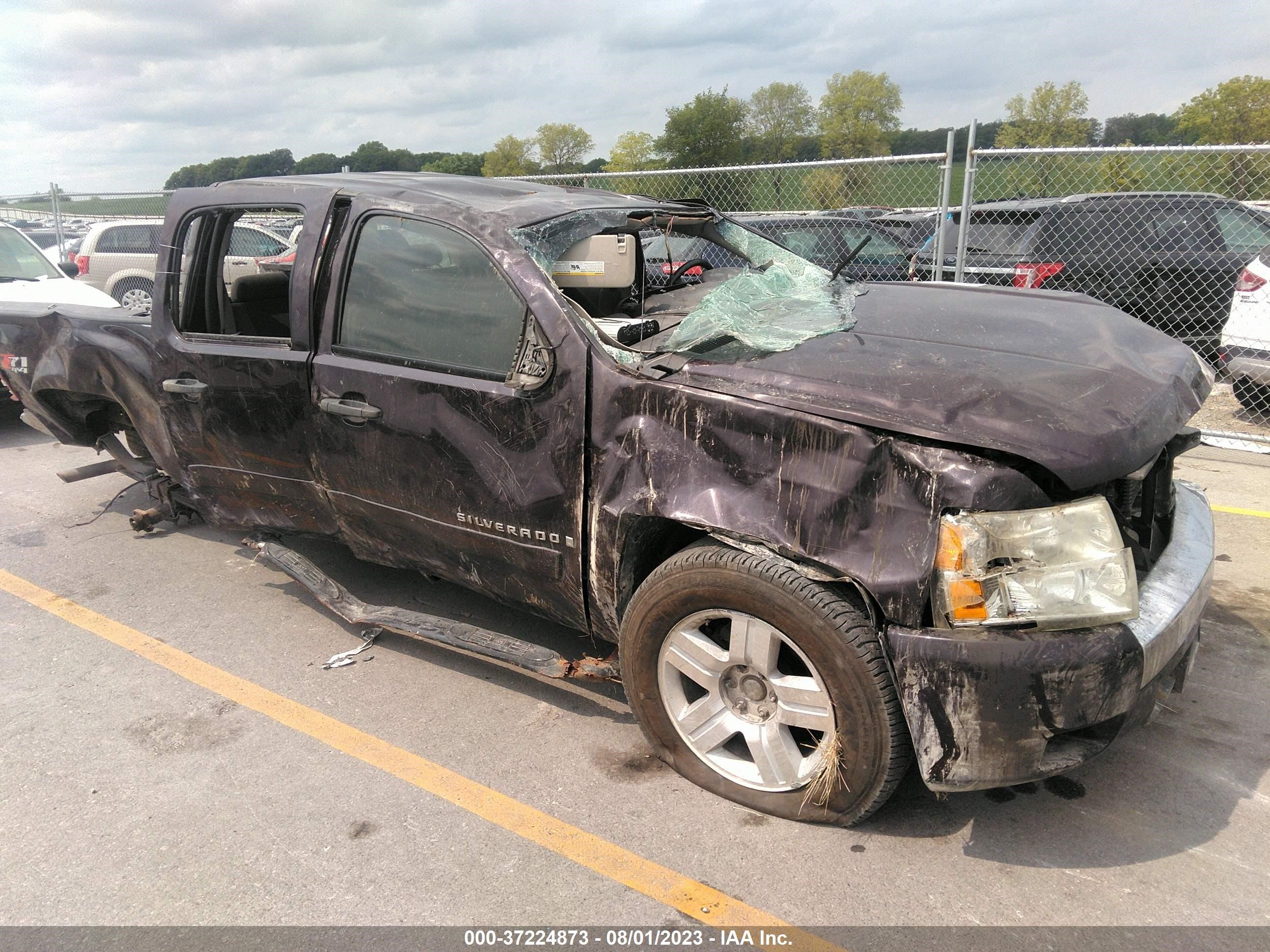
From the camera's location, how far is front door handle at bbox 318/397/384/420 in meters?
3.37

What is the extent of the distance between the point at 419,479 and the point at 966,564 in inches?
77.4

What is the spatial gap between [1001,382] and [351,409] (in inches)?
90.5

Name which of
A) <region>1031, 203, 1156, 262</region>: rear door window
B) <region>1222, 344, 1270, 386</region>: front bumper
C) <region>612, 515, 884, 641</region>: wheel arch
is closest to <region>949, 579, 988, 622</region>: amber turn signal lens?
<region>612, 515, 884, 641</region>: wheel arch

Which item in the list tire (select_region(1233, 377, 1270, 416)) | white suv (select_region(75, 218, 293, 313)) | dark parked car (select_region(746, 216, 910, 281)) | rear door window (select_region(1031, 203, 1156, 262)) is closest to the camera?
tire (select_region(1233, 377, 1270, 416))

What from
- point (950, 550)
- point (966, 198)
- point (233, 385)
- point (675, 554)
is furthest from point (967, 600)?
point (966, 198)

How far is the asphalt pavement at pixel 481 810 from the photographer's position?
2.42 m

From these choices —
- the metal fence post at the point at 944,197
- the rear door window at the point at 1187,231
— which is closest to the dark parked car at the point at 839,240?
the metal fence post at the point at 944,197

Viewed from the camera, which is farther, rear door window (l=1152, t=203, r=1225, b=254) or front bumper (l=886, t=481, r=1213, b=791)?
rear door window (l=1152, t=203, r=1225, b=254)

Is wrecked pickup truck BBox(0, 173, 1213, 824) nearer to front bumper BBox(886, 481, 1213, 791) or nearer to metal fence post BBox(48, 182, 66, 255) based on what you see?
front bumper BBox(886, 481, 1213, 791)

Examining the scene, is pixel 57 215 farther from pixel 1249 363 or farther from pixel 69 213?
pixel 1249 363

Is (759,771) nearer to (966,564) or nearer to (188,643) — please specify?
(966,564)

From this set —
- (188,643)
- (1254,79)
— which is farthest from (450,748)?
(1254,79)

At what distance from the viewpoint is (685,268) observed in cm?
448

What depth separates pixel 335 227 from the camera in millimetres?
3568
